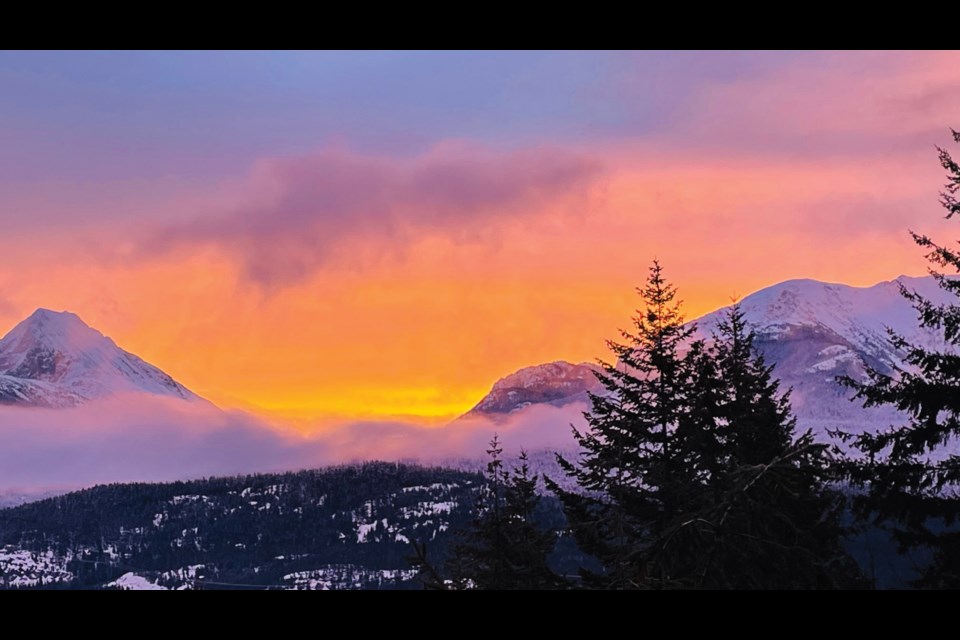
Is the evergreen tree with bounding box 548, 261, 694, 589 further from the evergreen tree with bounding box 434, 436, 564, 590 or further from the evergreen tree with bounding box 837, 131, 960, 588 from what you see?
the evergreen tree with bounding box 837, 131, 960, 588

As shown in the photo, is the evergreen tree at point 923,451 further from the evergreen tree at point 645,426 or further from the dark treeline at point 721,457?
the evergreen tree at point 645,426

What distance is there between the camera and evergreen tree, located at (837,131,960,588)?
19.0 meters

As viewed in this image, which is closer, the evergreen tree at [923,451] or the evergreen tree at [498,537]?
the evergreen tree at [923,451]

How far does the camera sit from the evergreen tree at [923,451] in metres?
19.0

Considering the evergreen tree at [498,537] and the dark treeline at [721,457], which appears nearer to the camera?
the dark treeline at [721,457]

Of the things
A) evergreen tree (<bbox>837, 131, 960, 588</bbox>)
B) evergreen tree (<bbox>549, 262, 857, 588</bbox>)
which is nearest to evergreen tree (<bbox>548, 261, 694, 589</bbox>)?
evergreen tree (<bbox>549, 262, 857, 588</bbox>)

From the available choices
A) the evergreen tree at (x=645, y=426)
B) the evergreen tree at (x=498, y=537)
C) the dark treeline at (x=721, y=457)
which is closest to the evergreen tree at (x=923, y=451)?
the dark treeline at (x=721, y=457)

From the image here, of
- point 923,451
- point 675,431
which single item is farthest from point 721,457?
point 923,451

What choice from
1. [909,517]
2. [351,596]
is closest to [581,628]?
[351,596]

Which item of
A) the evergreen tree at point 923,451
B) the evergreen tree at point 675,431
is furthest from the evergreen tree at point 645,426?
the evergreen tree at point 923,451

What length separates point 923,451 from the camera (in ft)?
66.2

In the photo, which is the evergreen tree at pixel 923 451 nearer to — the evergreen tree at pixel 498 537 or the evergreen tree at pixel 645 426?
the evergreen tree at pixel 645 426
